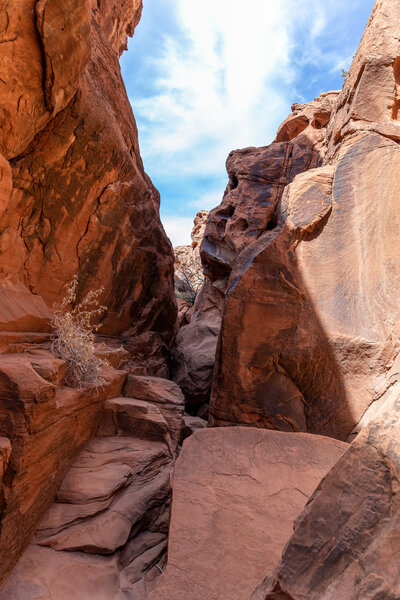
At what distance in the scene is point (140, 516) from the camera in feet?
11.3

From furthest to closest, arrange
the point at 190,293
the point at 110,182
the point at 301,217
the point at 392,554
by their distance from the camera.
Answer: the point at 190,293 → the point at 110,182 → the point at 301,217 → the point at 392,554

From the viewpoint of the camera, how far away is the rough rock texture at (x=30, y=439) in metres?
2.71

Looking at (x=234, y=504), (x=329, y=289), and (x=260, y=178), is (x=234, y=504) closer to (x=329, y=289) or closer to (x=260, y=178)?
(x=329, y=289)

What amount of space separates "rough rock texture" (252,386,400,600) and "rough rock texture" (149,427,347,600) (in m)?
0.53

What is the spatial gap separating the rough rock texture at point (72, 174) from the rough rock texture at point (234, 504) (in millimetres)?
3252

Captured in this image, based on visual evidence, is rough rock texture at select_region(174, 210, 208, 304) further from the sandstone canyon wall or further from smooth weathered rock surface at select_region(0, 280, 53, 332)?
smooth weathered rock surface at select_region(0, 280, 53, 332)

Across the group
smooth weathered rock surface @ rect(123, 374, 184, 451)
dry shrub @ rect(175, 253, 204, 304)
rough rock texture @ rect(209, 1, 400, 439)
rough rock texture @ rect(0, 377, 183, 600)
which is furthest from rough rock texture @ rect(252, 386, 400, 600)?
dry shrub @ rect(175, 253, 204, 304)

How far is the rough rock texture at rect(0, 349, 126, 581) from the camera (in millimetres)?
2711

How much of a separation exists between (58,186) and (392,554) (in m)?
5.26

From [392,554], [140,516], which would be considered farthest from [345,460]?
[140,516]

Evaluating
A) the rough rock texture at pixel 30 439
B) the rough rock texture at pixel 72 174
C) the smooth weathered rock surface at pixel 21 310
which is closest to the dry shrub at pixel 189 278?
the rough rock texture at pixel 72 174

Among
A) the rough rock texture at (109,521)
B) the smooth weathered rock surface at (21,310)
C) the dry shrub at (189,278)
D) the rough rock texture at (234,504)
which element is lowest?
the rough rock texture at (109,521)

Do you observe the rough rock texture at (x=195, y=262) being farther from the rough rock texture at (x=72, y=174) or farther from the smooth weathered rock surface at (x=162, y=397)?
the smooth weathered rock surface at (x=162, y=397)

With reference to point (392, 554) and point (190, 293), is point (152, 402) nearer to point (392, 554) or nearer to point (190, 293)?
point (392, 554)
